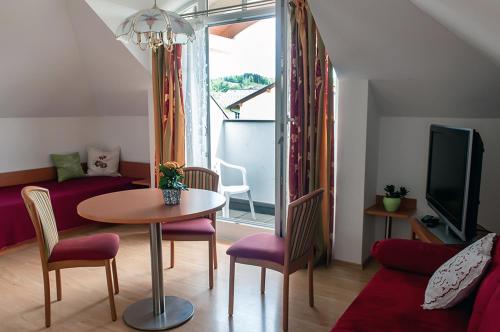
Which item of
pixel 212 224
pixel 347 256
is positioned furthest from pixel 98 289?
pixel 347 256

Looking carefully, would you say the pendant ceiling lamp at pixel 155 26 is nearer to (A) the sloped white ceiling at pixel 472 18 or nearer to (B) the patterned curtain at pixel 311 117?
(B) the patterned curtain at pixel 311 117

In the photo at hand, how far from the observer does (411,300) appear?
2014 millimetres

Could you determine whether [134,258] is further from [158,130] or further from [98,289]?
[158,130]

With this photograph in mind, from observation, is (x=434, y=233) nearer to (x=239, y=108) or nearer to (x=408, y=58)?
(x=408, y=58)

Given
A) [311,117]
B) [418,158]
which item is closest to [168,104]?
[311,117]

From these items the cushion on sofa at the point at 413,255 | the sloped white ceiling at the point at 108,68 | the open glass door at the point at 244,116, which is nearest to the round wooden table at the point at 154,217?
the cushion on sofa at the point at 413,255

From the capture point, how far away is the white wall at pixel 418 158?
3090 millimetres

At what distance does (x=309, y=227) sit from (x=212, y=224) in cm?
101

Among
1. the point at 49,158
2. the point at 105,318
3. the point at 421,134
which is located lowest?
the point at 105,318

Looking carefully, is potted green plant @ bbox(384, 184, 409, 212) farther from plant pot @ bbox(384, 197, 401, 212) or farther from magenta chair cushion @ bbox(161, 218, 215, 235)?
magenta chair cushion @ bbox(161, 218, 215, 235)

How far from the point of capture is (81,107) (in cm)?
506

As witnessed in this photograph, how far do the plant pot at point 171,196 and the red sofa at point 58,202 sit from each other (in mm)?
2035

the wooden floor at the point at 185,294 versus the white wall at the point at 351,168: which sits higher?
the white wall at the point at 351,168

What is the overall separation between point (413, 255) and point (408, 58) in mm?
1364
